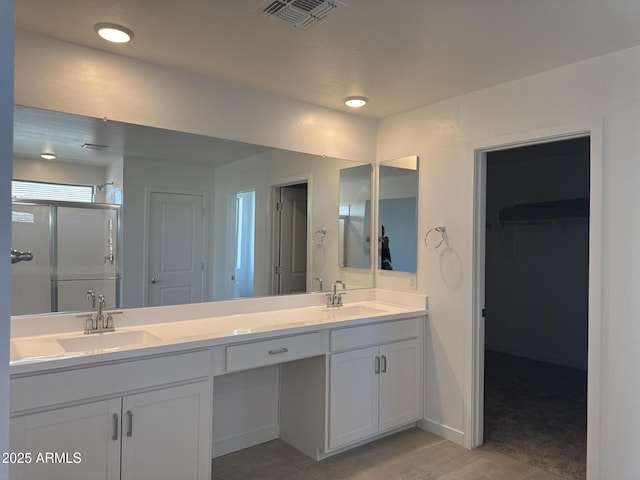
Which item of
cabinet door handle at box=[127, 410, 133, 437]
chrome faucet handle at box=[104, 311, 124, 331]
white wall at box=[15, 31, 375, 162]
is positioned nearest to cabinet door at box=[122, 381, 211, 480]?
cabinet door handle at box=[127, 410, 133, 437]

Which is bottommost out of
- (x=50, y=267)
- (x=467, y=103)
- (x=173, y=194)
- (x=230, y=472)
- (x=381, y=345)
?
(x=230, y=472)

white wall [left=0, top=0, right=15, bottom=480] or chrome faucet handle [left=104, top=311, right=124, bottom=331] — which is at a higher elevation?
white wall [left=0, top=0, right=15, bottom=480]

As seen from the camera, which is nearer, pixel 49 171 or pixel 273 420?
pixel 49 171

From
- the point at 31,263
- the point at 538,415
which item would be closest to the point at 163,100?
the point at 31,263

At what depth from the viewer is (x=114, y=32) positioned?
81.5 inches

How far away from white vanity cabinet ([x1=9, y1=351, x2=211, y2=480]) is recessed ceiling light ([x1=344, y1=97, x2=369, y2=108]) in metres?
1.95

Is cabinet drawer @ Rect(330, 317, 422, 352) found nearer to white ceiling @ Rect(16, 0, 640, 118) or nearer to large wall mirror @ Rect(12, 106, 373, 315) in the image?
large wall mirror @ Rect(12, 106, 373, 315)

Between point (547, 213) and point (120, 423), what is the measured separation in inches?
185

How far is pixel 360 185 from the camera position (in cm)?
353

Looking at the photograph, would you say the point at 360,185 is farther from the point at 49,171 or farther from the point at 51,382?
the point at 51,382

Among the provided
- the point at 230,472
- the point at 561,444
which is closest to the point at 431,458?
the point at 561,444

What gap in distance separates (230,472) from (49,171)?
197 cm

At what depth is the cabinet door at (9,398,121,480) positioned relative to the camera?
68.1 inches

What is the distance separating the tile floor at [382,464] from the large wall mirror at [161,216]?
104cm
